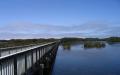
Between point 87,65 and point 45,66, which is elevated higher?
point 45,66

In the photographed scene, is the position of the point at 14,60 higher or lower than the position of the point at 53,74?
higher

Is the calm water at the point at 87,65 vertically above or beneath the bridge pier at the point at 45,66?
beneath

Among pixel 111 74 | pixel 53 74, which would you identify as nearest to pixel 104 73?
pixel 111 74

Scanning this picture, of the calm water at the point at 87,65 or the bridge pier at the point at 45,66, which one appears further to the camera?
the calm water at the point at 87,65

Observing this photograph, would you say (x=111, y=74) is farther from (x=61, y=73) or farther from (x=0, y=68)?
(x=0, y=68)

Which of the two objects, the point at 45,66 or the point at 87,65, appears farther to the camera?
the point at 87,65

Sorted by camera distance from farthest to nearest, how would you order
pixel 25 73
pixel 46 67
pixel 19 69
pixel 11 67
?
pixel 46 67
pixel 25 73
pixel 19 69
pixel 11 67

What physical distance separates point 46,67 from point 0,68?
14.8m

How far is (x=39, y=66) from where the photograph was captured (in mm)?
16328

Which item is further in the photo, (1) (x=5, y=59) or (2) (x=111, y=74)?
(2) (x=111, y=74)

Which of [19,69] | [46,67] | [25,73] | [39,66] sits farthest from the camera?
[46,67]

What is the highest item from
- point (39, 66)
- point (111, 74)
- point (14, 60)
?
point (14, 60)

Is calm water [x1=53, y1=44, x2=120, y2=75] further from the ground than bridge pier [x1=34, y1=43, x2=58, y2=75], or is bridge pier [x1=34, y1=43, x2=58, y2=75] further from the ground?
bridge pier [x1=34, y1=43, x2=58, y2=75]

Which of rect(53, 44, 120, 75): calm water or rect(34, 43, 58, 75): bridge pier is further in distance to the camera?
rect(53, 44, 120, 75): calm water
